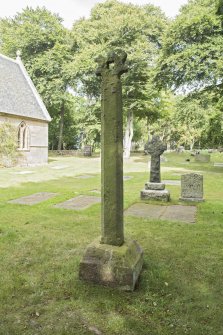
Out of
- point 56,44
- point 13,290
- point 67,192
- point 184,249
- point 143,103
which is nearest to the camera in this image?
point 13,290

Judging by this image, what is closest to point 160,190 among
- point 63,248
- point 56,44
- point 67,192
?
point 67,192

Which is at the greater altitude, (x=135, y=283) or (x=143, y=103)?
(x=143, y=103)

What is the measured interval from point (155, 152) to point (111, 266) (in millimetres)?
6778

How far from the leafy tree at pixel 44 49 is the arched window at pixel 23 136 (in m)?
12.6

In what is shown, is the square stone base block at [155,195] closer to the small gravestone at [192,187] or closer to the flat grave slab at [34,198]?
the small gravestone at [192,187]

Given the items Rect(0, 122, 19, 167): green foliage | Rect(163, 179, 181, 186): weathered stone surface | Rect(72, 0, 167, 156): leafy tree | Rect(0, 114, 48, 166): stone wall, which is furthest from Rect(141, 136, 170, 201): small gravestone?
Rect(72, 0, 167, 156): leafy tree

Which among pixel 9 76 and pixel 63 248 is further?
pixel 9 76

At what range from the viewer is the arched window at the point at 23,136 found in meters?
23.1

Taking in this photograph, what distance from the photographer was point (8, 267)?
14.0 feet

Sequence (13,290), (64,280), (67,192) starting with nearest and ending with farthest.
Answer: (13,290)
(64,280)
(67,192)

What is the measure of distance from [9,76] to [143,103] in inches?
574

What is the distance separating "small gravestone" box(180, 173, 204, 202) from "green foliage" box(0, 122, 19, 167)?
16.6 m

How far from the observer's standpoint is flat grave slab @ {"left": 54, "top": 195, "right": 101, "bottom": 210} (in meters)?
8.34

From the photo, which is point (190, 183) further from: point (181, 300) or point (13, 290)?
point (13, 290)
